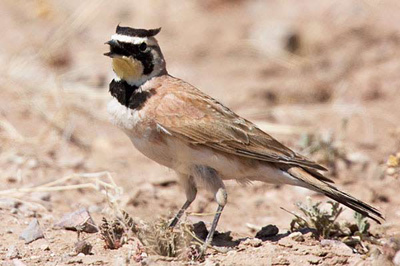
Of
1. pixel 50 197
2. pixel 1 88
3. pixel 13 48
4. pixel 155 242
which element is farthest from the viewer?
pixel 13 48

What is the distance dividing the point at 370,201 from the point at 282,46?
381 centimetres

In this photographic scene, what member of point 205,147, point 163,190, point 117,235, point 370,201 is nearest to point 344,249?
point 205,147

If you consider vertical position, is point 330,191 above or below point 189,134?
below

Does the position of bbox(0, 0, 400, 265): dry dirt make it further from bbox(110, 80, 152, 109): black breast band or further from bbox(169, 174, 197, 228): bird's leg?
bbox(110, 80, 152, 109): black breast band

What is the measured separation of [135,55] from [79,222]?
115cm

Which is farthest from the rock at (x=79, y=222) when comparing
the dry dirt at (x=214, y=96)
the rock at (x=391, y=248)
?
the rock at (x=391, y=248)

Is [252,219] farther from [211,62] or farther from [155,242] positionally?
Answer: [211,62]

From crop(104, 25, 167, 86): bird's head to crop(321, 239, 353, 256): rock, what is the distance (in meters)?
1.57

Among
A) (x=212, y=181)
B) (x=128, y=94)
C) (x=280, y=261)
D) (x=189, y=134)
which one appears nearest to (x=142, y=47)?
(x=128, y=94)

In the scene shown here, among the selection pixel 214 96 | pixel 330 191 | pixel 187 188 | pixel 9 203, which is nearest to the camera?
pixel 330 191

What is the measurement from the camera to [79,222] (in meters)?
4.88

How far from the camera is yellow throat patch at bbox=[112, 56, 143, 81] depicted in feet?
16.0

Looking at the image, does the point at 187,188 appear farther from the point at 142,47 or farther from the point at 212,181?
the point at 142,47

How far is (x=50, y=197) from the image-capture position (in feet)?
19.1
